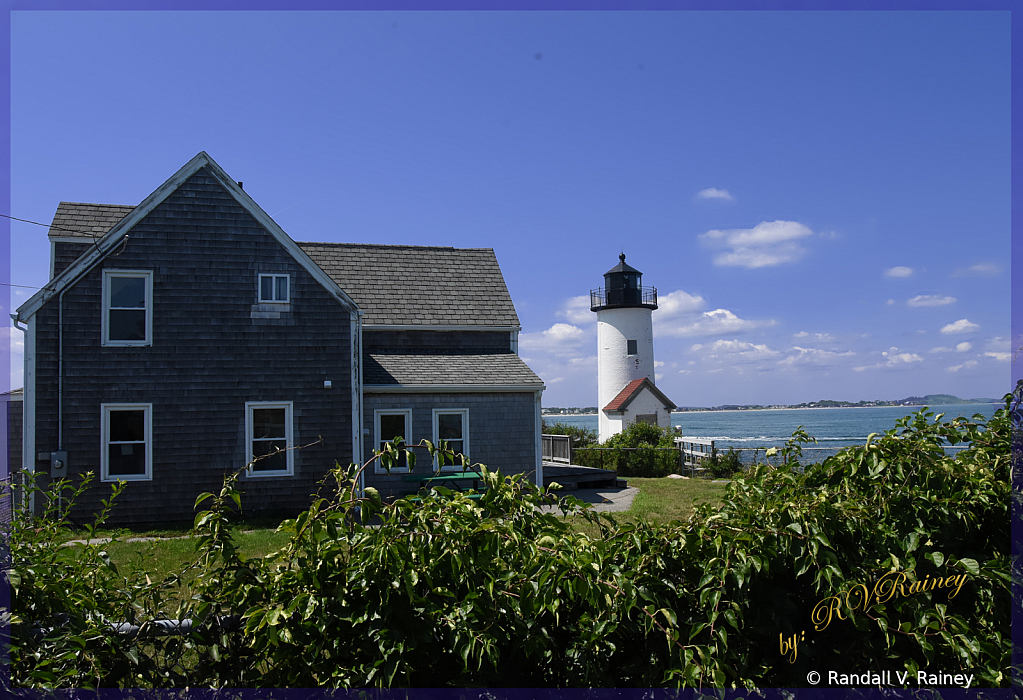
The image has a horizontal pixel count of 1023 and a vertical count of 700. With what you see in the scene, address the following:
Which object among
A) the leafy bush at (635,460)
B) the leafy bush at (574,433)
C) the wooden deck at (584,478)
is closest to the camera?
the wooden deck at (584,478)

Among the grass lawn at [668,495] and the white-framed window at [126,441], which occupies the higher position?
the white-framed window at [126,441]

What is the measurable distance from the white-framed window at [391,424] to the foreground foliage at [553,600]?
11.9m

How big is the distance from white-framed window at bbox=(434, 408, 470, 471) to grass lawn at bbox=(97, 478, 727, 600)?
4053mm

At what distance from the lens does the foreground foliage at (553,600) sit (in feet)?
7.45

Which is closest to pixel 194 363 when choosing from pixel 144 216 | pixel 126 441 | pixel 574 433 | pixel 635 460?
pixel 126 441

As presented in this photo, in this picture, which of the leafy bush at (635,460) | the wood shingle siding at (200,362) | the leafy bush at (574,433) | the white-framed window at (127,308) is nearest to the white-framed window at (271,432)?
the wood shingle siding at (200,362)

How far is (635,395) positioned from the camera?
2972 cm

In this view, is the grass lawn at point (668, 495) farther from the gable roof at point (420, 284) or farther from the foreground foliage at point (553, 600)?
the foreground foliage at point (553, 600)

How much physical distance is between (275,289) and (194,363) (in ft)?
6.94

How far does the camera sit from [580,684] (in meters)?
2.36

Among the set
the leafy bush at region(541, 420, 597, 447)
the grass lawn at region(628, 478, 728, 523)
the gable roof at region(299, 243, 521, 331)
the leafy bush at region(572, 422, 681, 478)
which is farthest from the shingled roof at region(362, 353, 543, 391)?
the leafy bush at region(541, 420, 597, 447)

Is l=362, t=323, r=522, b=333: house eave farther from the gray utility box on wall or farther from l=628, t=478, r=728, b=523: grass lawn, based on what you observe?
the gray utility box on wall

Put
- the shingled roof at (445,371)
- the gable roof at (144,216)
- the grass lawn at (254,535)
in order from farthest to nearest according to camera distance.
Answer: the shingled roof at (445,371)
the gable roof at (144,216)
the grass lawn at (254,535)

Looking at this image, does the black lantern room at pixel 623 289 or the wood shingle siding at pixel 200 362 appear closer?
the wood shingle siding at pixel 200 362
